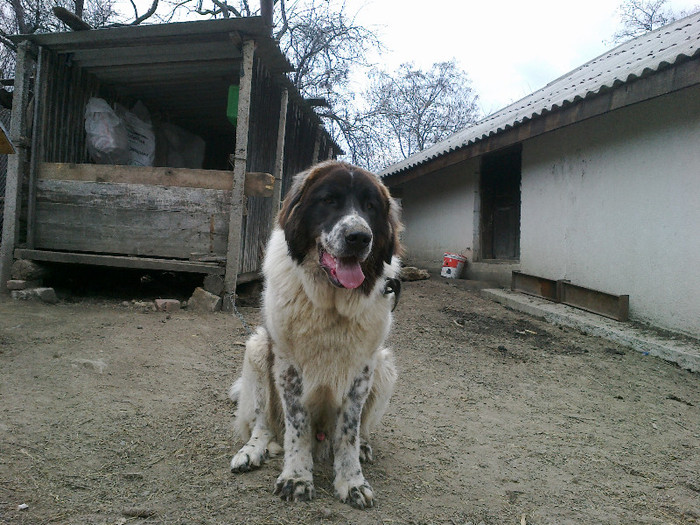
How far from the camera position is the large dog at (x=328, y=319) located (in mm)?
2191

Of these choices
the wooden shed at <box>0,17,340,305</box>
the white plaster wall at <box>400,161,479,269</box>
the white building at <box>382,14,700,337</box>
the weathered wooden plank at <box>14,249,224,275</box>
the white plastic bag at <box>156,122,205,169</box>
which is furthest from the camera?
the white plaster wall at <box>400,161,479,269</box>

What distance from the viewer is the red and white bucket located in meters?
9.41

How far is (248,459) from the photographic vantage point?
91.2 inches

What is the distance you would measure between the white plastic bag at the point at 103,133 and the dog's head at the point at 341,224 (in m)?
5.24

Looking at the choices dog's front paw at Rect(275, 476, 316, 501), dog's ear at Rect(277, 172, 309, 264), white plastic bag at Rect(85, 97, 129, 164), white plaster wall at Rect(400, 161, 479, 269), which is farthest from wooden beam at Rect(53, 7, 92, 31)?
white plaster wall at Rect(400, 161, 479, 269)

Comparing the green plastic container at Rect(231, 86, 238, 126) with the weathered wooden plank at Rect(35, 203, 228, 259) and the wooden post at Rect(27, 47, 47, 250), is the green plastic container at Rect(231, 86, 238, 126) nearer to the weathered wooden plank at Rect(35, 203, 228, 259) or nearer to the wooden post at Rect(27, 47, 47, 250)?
the weathered wooden plank at Rect(35, 203, 228, 259)

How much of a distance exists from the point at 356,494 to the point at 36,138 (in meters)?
6.31

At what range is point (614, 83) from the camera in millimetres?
5203

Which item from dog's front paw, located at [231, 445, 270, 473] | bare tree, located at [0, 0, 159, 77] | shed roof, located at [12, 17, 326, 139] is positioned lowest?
dog's front paw, located at [231, 445, 270, 473]

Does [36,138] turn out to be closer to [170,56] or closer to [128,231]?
[128,231]

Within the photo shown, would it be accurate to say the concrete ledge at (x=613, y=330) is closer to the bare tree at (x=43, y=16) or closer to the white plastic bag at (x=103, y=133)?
the white plastic bag at (x=103, y=133)

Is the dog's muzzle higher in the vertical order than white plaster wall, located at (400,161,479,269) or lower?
lower

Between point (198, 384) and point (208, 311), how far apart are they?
7.06ft

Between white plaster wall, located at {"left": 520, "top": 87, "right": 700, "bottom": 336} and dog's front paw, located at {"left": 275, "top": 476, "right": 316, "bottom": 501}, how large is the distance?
4.71 meters
